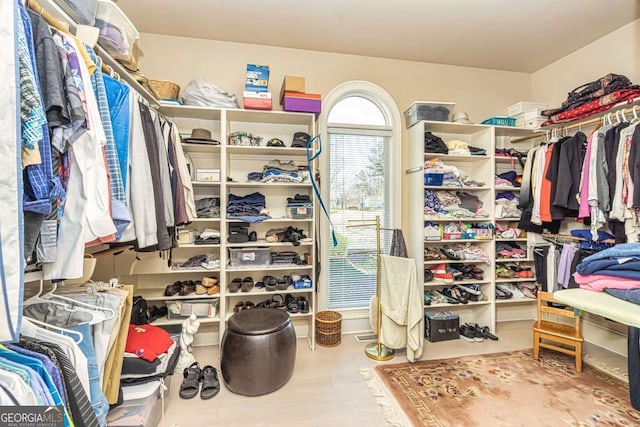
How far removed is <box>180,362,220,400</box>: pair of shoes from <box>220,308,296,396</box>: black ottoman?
0.10 metres

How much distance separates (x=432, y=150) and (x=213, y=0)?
2.26 m

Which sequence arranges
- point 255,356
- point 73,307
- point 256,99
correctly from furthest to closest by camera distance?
point 256,99
point 255,356
point 73,307

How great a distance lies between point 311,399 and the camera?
1.93 m

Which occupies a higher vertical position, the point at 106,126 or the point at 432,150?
the point at 432,150

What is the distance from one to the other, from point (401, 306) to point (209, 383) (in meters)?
1.52

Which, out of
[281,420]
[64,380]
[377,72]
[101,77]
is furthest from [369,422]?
[377,72]

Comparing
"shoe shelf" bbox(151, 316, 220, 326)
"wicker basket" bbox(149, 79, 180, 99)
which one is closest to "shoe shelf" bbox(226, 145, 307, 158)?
"wicker basket" bbox(149, 79, 180, 99)

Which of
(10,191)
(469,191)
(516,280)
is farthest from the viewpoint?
(469,191)

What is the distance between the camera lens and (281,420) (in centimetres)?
174

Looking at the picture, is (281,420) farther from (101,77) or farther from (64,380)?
(101,77)

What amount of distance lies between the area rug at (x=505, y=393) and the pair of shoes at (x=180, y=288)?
5.53 feet

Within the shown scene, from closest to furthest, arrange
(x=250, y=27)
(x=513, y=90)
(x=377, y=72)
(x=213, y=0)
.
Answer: (x=213, y=0)
(x=250, y=27)
(x=377, y=72)
(x=513, y=90)

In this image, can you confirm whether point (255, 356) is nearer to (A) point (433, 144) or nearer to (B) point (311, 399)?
(B) point (311, 399)

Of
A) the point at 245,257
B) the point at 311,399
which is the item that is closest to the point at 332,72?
the point at 245,257
